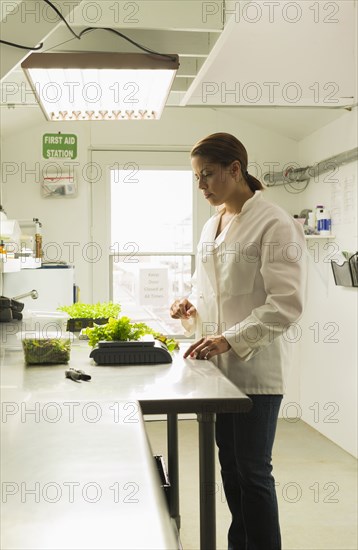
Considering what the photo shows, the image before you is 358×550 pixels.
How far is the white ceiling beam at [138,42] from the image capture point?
2.21 m

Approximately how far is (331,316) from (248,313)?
2406 mm

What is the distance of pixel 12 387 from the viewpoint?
180 centimetres

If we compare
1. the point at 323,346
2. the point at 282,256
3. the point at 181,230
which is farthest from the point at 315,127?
the point at 282,256

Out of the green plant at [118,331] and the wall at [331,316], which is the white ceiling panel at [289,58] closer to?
the wall at [331,316]

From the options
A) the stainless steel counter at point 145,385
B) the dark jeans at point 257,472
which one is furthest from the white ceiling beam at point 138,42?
the dark jeans at point 257,472

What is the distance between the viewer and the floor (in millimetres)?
2941

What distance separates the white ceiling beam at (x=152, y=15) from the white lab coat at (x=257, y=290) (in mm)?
610

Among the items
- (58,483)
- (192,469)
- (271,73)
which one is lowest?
(192,469)

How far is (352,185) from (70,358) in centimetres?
241

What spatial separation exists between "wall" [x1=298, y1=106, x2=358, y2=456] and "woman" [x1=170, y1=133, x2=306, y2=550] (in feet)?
6.39

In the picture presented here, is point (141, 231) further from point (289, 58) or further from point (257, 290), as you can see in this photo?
point (257, 290)

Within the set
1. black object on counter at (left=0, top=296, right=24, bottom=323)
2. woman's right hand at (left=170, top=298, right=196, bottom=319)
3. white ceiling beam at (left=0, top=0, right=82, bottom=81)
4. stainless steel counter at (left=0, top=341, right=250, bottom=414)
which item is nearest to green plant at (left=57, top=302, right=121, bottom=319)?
black object on counter at (left=0, top=296, right=24, bottom=323)

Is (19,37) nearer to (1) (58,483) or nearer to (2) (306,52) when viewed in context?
(1) (58,483)

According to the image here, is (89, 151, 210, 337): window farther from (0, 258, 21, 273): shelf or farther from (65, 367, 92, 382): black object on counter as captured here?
(65, 367, 92, 382): black object on counter
